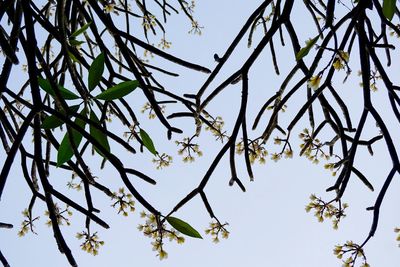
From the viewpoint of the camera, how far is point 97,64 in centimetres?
109

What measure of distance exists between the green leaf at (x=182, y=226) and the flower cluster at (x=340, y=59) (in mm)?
460

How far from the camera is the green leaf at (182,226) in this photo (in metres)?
1.03

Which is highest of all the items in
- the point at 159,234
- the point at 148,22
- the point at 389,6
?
the point at 148,22

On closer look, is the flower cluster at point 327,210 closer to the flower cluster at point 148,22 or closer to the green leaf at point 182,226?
the green leaf at point 182,226

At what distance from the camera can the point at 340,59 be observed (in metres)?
1.02

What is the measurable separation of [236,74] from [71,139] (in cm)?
42

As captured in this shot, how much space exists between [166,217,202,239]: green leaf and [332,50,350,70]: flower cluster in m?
0.46

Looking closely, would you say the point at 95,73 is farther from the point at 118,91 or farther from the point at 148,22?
the point at 148,22

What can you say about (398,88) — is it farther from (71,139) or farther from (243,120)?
(71,139)

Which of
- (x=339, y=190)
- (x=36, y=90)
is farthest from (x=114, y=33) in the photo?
(x=339, y=190)

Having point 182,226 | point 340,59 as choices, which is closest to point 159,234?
point 182,226

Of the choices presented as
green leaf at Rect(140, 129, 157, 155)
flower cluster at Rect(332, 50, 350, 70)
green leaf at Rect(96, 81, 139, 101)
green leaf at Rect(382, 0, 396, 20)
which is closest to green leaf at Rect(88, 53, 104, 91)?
green leaf at Rect(96, 81, 139, 101)

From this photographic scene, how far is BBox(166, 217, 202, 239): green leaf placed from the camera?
103cm

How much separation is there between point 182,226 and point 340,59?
19.2 inches
